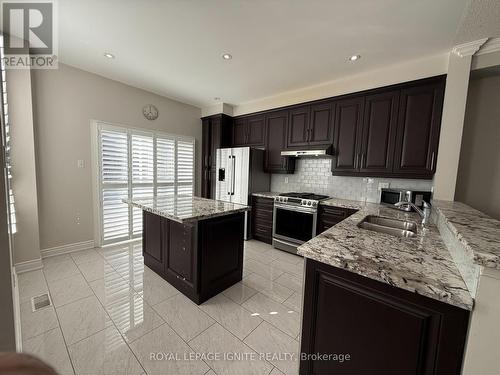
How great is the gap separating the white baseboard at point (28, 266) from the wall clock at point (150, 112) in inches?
105

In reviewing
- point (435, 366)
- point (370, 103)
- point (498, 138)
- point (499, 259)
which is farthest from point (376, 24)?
point (435, 366)

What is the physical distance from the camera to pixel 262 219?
12.5 ft

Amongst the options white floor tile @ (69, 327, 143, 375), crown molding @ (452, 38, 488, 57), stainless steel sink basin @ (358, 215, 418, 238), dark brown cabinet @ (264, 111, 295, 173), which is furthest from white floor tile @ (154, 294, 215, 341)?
crown molding @ (452, 38, 488, 57)

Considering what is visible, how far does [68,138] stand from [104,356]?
294 cm

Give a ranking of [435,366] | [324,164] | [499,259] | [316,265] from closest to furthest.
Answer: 1. [499,259]
2. [435,366]
3. [316,265]
4. [324,164]

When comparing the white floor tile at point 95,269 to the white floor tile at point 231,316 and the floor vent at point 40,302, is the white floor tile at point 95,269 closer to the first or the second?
the floor vent at point 40,302

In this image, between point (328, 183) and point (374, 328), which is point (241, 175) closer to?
point (328, 183)

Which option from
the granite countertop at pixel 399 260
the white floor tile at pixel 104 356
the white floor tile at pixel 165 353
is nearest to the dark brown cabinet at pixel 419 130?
the granite countertop at pixel 399 260

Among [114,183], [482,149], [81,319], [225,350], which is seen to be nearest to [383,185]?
[482,149]

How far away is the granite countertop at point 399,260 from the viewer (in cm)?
80

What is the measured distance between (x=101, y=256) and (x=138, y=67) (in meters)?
2.81

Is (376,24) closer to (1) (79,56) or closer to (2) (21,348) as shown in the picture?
(1) (79,56)

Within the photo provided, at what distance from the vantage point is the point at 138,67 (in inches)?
115

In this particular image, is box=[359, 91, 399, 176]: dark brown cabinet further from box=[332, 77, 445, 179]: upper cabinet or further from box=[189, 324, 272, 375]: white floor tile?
box=[189, 324, 272, 375]: white floor tile
